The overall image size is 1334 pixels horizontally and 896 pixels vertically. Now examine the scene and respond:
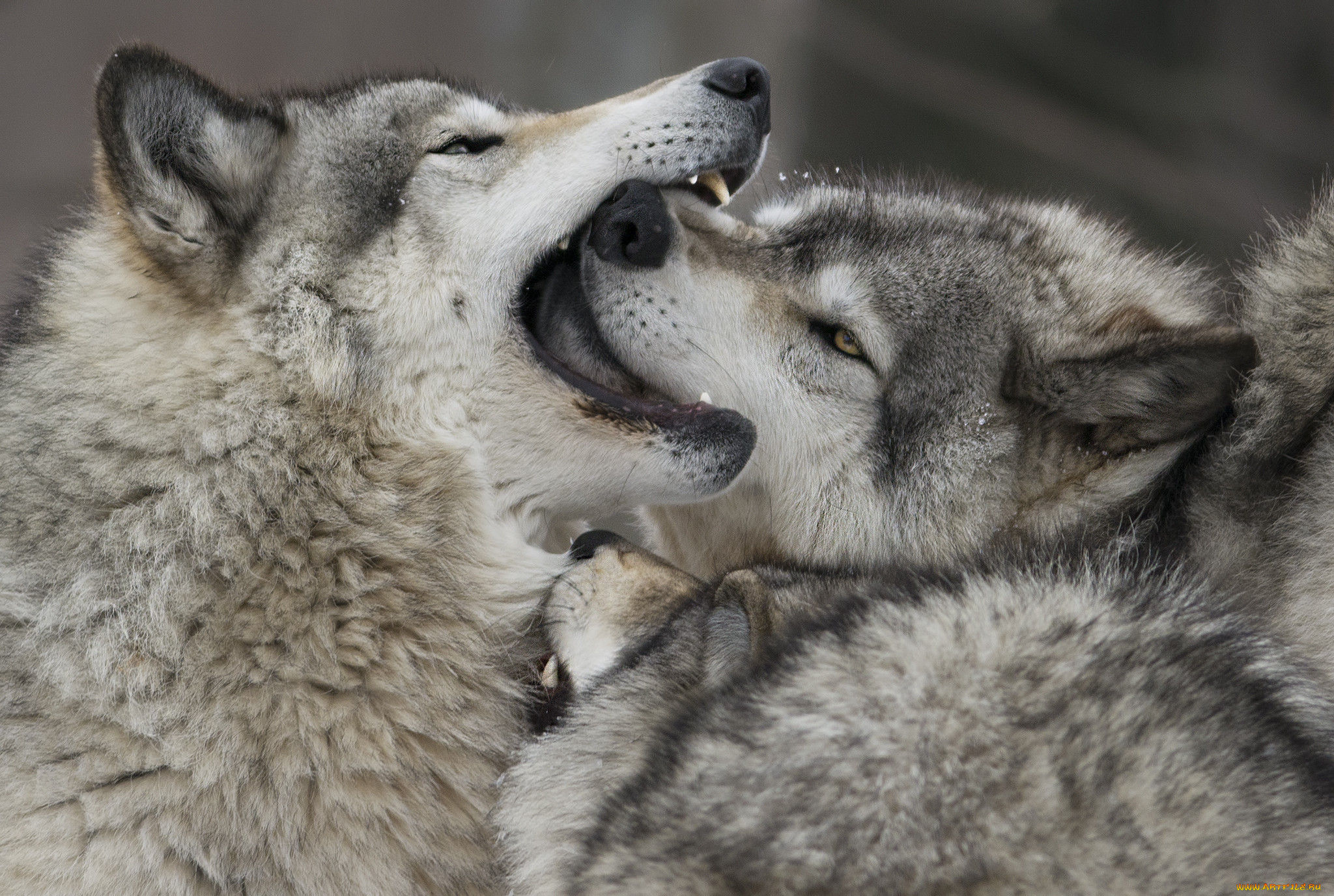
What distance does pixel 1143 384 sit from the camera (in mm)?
2662

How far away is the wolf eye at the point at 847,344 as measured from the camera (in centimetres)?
296

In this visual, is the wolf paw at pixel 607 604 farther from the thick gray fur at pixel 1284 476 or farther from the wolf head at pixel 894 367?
the thick gray fur at pixel 1284 476

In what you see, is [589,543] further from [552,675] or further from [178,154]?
[178,154]

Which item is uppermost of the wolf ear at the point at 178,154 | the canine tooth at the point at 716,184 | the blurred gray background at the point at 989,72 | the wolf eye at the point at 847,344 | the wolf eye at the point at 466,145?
the blurred gray background at the point at 989,72

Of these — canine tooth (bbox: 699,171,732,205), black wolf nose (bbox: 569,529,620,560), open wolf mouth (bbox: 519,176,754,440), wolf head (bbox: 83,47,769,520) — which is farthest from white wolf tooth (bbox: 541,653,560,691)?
canine tooth (bbox: 699,171,732,205)

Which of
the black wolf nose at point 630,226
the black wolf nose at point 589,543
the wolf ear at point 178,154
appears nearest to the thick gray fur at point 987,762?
the black wolf nose at point 589,543

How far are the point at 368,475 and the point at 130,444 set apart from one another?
467 mm

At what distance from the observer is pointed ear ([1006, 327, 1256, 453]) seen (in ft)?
8.38

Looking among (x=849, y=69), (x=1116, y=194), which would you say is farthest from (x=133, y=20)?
(x=1116, y=194)

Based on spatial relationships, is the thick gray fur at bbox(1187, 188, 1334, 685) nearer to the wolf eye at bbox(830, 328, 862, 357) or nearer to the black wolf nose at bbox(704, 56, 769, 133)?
the wolf eye at bbox(830, 328, 862, 357)

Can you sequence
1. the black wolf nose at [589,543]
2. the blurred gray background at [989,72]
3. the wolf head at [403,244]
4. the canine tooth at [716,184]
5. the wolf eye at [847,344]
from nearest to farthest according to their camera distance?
the wolf head at [403,244] < the black wolf nose at [589,543] < the wolf eye at [847,344] < the canine tooth at [716,184] < the blurred gray background at [989,72]

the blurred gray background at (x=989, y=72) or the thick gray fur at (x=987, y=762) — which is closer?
the thick gray fur at (x=987, y=762)

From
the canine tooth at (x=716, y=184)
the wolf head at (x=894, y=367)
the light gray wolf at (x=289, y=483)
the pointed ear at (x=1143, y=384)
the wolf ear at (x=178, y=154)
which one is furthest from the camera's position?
the canine tooth at (x=716, y=184)

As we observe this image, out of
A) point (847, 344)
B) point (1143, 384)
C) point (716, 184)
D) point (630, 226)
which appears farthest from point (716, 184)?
point (1143, 384)
